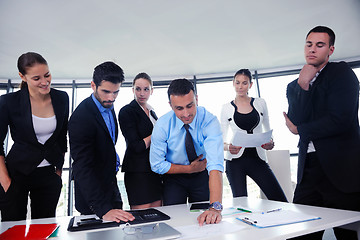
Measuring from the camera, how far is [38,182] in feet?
5.21

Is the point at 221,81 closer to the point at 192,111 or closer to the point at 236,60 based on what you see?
the point at 236,60

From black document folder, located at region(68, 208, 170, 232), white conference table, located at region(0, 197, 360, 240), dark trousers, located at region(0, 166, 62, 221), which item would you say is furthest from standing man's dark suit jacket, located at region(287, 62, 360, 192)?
dark trousers, located at region(0, 166, 62, 221)

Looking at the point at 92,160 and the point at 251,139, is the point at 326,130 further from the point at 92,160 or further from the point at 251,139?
the point at 92,160

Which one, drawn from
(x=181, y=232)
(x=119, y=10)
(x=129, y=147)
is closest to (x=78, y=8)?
(x=119, y=10)

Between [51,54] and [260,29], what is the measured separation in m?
3.38

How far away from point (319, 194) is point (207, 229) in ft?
2.66

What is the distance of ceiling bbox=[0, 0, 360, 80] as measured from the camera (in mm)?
3115

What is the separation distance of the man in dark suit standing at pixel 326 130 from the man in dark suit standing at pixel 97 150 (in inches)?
42.0

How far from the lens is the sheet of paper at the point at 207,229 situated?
98cm

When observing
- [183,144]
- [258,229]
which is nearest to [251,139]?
[183,144]

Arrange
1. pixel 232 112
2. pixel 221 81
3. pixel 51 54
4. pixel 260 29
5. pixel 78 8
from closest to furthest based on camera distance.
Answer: pixel 232 112, pixel 78 8, pixel 260 29, pixel 51 54, pixel 221 81

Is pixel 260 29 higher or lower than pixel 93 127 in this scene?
higher

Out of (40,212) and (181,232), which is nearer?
(181,232)

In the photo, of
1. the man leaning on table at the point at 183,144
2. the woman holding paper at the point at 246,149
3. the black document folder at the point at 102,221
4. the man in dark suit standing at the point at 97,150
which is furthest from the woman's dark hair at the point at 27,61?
the woman holding paper at the point at 246,149
